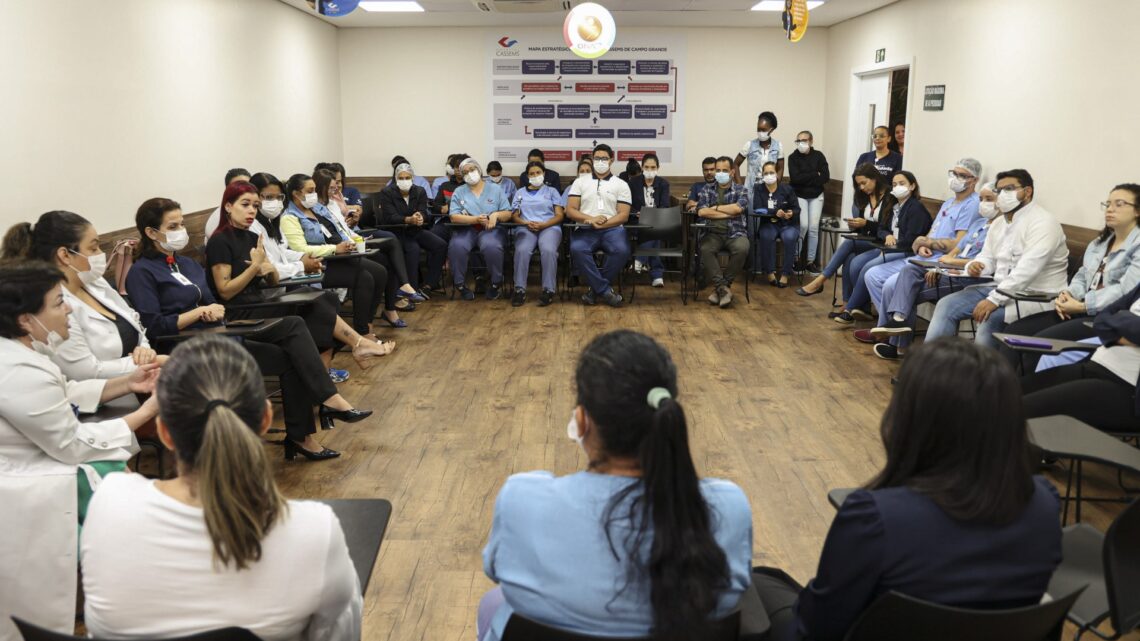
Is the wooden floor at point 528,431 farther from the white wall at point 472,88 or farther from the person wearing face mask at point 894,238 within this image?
the white wall at point 472,88

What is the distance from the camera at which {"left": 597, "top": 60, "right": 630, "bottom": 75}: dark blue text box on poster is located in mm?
11133

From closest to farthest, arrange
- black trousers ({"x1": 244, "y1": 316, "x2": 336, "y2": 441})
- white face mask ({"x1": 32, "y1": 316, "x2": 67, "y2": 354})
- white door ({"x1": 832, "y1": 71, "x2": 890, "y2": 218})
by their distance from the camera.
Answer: white face mask ({"x1": 32, "y1": 316, "x2": 67, "y2": 354}) → black trousers ({"x1": 244, "y1": 316, "x2": 336, "y2": 441}) → white door ({"x1": 832, "y1": 71, "x2": 890, "y2": 218})

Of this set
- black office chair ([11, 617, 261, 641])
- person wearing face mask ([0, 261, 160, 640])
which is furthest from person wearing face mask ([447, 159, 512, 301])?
black office chair ([11, 617, 261, 641])

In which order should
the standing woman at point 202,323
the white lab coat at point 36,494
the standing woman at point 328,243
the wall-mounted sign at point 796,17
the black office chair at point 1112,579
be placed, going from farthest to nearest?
the wall-mounted sign at point 796,17 → the standing woman at point 328,243 → the standing woman at point 202,323 → the white lab coat at point 36,494 → the black office chair at point 1112,579

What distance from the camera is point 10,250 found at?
12.0ft

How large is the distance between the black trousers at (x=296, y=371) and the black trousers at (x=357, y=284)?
2303mm

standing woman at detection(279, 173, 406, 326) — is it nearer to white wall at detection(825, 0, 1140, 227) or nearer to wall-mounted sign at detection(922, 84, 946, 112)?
white wall at detection(825, 0, 1140, 227)

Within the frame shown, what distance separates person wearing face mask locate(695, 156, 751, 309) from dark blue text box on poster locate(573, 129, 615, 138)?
2003mm

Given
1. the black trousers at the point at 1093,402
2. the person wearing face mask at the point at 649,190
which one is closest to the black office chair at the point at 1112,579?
Result: the black trousers at the point at 1093,402

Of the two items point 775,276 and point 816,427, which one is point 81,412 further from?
point 775,276

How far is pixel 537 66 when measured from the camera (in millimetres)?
11148

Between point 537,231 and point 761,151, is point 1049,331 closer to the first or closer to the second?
point 537,231

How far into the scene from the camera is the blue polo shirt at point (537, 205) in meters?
9.07

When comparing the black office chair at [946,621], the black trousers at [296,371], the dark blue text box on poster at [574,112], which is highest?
the dark blue text box on poster at [574,112]
